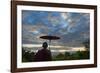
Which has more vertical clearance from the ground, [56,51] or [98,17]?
[98,17]

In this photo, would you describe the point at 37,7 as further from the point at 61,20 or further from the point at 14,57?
the point at 14,57

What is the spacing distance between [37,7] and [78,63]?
730 mm

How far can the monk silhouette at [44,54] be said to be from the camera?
2053mm

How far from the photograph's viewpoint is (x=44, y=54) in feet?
6.81

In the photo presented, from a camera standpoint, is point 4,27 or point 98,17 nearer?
point 4,27

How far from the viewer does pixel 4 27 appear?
6.38 feet

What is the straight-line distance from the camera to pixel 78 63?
219 cm

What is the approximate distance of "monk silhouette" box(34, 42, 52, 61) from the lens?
2.05 m

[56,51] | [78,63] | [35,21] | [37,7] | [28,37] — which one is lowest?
[78,63]

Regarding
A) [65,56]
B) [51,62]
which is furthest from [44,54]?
[65,56]

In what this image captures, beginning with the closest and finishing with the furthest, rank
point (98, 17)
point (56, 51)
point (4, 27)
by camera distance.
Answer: point (4, 27) < point (56, 51) < point (98, 17)

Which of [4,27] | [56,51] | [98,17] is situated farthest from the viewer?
[98,17]

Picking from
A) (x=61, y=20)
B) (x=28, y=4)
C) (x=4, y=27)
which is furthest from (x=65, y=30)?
(x=4, y=27)

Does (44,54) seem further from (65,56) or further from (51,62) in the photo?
(65,56)
